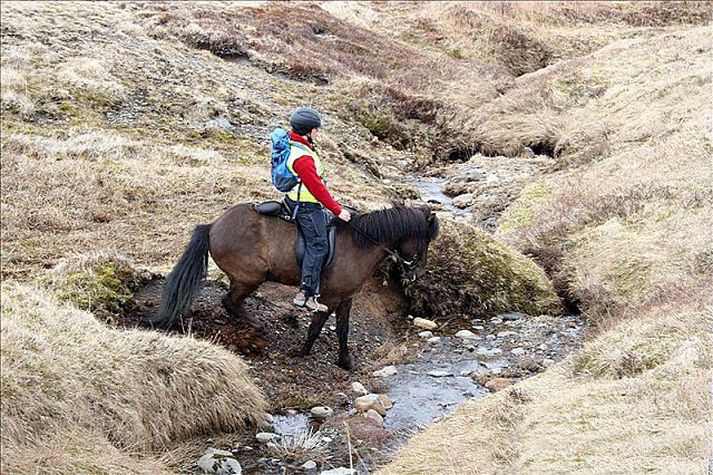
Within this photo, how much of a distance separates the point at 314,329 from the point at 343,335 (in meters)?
0.40

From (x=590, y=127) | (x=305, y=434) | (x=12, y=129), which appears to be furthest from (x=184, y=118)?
(x=305, y=434)

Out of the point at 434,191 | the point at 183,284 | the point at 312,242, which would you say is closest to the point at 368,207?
the point at 312,242

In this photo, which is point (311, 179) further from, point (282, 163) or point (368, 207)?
point (368, 207)

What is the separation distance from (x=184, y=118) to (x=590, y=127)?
11.0m

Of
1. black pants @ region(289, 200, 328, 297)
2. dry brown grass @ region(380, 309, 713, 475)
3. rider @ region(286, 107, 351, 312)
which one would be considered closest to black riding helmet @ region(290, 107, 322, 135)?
rider @ region(286, 107, 351, 312)

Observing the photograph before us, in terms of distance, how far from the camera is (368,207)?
15.1 m

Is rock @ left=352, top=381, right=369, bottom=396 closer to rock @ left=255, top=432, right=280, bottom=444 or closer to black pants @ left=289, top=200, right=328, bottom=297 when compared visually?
black pants @ left=289, top=200, right=328, bottom=297

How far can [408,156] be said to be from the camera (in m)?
25.2

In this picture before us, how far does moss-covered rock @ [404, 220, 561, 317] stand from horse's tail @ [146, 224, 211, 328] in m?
4.12

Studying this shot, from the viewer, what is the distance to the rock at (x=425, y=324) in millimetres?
12953

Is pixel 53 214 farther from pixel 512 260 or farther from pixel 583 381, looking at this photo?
pixel 583 381

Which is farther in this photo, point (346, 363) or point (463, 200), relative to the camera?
point (463, 200)

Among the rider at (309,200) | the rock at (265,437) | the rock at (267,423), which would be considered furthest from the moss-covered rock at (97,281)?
the rock at (265,437)

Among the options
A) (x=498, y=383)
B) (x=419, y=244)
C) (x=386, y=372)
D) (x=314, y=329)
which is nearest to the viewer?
(x=498, y=383)
